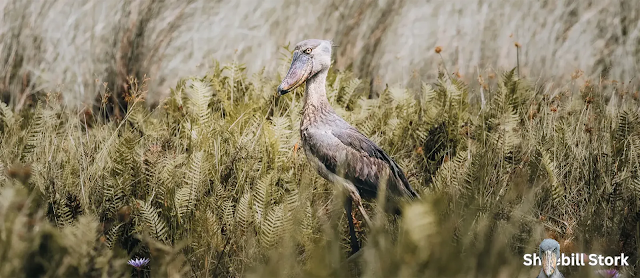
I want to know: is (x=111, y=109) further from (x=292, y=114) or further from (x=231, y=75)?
(x=292, y=114)

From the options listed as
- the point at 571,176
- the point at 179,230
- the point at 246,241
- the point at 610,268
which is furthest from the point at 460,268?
the point at 571,176

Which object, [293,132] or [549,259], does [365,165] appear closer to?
[293,132]

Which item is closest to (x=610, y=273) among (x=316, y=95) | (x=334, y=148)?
(x=334, y=148)

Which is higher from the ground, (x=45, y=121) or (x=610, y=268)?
(x=610, y=268)

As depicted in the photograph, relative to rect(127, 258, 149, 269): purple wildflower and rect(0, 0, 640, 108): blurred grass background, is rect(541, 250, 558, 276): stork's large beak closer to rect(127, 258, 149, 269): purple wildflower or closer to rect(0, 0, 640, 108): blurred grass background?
rect(127, 258, 149, 269): purple wildflower

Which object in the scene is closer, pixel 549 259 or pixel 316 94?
pixel 549 259

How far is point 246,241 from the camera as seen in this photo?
240 cm

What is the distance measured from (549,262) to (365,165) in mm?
950

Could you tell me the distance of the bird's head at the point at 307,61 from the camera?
104 inches

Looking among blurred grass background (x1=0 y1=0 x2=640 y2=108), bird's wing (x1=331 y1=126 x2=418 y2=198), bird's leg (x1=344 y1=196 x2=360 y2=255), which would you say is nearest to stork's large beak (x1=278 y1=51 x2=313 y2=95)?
bird's wing (x1=331 y1=126 x2=418 y2=198)

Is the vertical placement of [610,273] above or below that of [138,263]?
above

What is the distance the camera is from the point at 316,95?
2707 millimetres

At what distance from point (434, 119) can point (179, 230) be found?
1.56 metres

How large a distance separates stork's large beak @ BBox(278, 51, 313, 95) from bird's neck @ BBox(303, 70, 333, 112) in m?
0.08
